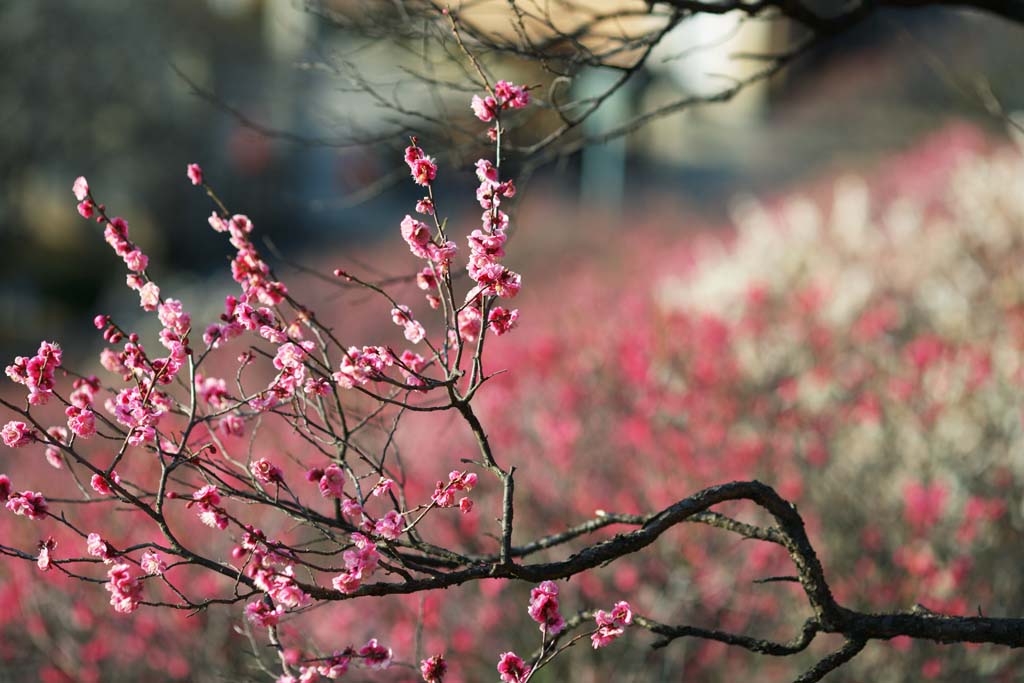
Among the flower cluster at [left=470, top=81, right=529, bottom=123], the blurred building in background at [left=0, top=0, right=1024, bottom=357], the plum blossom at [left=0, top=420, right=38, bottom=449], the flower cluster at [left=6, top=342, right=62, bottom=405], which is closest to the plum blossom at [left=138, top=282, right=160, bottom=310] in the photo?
the flower cluster at [left=6, top=342, right=62, bottom=405]

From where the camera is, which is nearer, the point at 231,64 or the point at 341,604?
the point at 341,604

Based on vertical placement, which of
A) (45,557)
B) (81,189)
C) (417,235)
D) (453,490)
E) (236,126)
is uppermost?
(236,126)

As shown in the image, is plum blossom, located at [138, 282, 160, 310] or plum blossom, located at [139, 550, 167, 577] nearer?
plum blossom, located at [139, 550, 167, 577]

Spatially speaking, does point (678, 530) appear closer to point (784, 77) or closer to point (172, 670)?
point (172, 670)

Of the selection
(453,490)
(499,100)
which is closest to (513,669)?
(453,490)

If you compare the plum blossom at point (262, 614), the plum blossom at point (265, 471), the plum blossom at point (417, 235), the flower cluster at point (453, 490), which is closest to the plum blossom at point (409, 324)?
the plum blossom at point (417, 235)

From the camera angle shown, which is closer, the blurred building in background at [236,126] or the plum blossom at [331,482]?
the plum blossom at [331,482]

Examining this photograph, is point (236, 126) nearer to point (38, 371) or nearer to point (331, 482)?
point (38, 371)

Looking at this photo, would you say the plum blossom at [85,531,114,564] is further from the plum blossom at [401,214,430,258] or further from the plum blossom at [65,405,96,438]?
the plum blossom at [401,214,430,258]

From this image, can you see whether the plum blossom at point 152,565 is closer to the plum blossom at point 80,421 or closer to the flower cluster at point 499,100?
the plum blossom at point 80,421

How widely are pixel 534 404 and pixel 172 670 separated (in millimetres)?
2851

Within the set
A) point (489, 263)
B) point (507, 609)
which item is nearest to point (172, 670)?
point (507, 609)

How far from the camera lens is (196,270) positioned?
22125 mm

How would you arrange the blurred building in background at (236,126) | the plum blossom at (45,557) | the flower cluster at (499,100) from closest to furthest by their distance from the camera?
the plum blossom at (45,557)
the flower cluster at (499,100)
the blurred building in background at (236,126)
